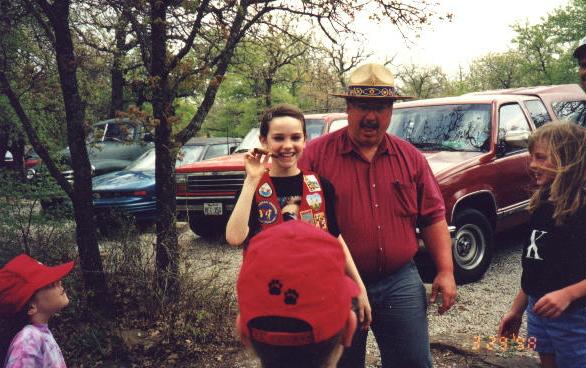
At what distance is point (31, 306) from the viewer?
7.88 ft

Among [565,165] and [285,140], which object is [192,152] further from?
[565,165]

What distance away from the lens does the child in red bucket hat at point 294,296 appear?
4.29 feet

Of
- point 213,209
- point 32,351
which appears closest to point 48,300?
point 32,351

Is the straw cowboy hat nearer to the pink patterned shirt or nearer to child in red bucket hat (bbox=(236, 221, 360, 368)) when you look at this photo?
child in red bucket hat (bbox=(236, 221, 360, 368))

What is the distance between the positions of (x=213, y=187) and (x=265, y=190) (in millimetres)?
6163

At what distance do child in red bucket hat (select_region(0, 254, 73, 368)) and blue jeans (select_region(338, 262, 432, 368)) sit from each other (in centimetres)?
135

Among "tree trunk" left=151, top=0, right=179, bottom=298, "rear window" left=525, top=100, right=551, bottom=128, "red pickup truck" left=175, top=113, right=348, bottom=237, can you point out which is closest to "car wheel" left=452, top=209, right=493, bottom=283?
"rear window" left=525, top=100, right=551, bottom=128

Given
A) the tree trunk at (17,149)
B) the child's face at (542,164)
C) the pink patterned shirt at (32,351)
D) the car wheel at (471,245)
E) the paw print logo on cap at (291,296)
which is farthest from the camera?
the tree trunk at (17,149)

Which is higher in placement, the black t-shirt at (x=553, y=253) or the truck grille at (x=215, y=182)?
the black t-shirt at (x=553, y=253)

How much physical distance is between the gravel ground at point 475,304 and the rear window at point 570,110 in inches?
77.8

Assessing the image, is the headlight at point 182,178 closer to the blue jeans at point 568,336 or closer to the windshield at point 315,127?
the windshield at point 315,127

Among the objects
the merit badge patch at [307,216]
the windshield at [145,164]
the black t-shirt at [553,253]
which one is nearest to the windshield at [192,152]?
the windshield at [145,164]

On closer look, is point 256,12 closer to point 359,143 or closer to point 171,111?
point 171,111

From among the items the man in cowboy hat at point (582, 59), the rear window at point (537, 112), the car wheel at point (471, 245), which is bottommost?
the car wheel at point (471, 245)
